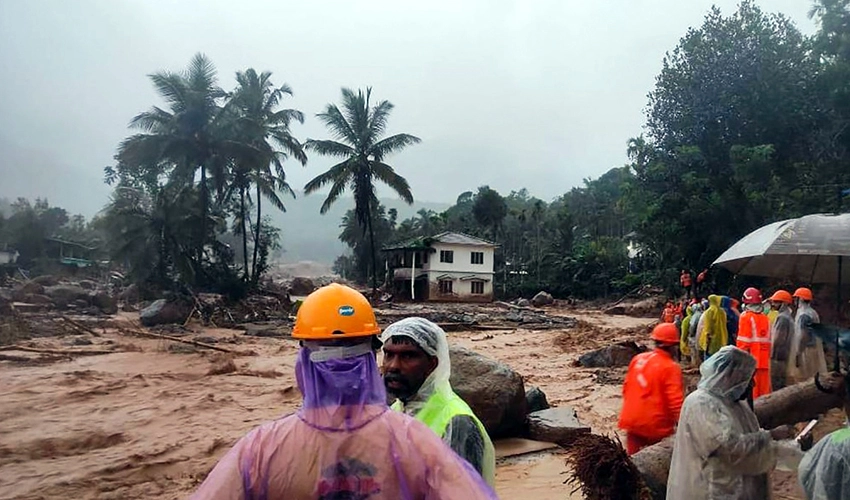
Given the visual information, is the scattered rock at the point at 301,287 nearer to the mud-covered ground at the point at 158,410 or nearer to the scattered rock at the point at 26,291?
the scattered rock at the point at 26,291

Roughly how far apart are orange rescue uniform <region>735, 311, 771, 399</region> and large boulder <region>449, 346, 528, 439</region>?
290 cm

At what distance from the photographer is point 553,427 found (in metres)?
6.96

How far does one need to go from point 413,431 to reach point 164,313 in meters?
22.6

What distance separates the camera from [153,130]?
1120 inches

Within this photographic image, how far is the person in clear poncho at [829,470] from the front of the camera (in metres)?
2.26

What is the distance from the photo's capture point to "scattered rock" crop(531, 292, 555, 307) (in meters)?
36.5

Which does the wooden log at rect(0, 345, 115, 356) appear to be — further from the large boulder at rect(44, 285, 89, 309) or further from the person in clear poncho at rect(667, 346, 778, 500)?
the person in clear poncho at rect(667, 346, 778, 500)

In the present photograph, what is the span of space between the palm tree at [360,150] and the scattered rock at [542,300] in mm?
9836

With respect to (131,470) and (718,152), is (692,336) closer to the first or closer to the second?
(131,470)

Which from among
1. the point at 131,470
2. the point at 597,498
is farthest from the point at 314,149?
the point at 597,498

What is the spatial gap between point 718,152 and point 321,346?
23555 mm

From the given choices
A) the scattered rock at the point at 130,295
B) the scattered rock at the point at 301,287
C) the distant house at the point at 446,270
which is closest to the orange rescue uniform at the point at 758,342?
the scattered rock at the point at 130,295

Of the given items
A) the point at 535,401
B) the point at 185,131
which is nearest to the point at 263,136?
the point at 185,131

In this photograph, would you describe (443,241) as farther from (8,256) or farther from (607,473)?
(607,473)
